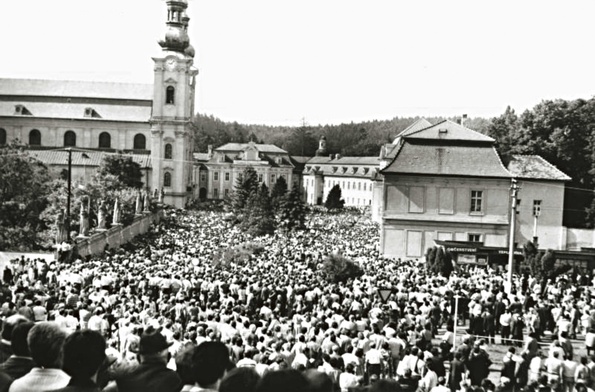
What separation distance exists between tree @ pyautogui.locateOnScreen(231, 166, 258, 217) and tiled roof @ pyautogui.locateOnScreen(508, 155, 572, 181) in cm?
3445

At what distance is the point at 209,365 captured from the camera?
219 inches

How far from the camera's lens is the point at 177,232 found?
6019cm

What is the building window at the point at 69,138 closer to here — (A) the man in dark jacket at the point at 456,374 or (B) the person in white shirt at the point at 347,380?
(A) the man in dark jacket at the point at 456,374

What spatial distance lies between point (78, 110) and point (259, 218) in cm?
5216

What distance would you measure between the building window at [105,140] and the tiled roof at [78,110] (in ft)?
6.80

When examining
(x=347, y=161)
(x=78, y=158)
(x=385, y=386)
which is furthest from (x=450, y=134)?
(x=347, y=161)

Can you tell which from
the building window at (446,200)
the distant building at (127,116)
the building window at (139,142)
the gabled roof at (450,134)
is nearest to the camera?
the building window at (446,200)

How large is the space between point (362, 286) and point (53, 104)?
9247 centimetres

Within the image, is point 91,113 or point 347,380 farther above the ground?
point 91,113

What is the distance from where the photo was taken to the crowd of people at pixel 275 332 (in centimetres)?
556

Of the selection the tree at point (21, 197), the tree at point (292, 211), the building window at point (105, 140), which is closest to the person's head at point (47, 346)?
the tree at point (21, 197)

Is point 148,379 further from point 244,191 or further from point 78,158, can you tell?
point 78,158

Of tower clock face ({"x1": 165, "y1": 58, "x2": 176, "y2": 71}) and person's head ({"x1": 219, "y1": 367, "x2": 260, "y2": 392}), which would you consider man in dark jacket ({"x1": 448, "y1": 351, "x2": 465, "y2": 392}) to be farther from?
tower clock face ({"x1": 165, "y1": 58, "x2": 176, "y2": 71})

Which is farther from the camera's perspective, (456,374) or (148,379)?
(456,374)
